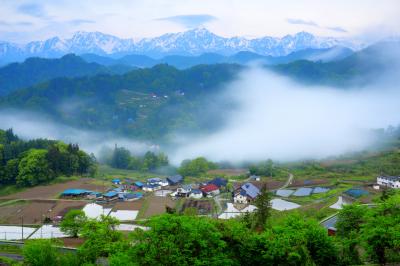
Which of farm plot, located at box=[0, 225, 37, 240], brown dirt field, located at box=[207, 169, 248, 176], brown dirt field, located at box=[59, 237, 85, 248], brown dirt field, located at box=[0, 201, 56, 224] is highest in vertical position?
brown dirt field, located at box=[207, 169, 248, 176]

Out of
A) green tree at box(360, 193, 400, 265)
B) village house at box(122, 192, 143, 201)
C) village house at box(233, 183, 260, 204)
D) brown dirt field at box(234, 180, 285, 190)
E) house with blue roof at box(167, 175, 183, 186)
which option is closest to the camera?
green tree at box(360, 193, 400, 265)

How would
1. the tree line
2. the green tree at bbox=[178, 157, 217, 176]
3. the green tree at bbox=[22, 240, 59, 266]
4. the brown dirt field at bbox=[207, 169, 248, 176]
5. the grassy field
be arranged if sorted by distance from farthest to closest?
the tree line
the green tree at bbox=[178, 157, 217, 176]
the brown dirt field at bbox=[207, 169, 248, 176]
the grassy field
the green tree at bbox=[22, 240, 59, 266]

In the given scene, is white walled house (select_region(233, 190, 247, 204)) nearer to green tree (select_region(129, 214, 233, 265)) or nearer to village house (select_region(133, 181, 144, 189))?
→ village house (select_region(133, 181, 144, 189))

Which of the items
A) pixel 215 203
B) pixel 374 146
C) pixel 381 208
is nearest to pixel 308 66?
pixel 374 146

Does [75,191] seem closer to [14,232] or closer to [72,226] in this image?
[14,232]

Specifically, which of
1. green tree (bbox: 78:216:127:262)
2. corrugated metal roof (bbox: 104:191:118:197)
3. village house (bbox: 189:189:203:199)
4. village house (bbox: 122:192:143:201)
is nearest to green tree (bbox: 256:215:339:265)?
green tree (bbox: 78:216:127:262)

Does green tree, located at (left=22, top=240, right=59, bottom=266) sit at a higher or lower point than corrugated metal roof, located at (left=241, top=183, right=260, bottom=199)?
higher

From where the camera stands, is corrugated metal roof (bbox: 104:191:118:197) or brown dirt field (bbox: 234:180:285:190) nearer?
corrugated metal roof (bbox: 104:191:118:197)

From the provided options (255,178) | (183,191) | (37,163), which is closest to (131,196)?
(183,191)
